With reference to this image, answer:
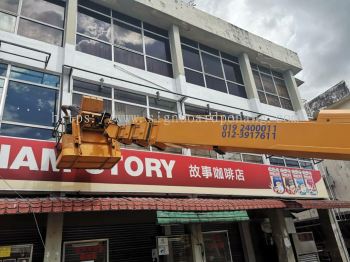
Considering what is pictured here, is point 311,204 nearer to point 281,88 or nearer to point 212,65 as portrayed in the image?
point 212,65

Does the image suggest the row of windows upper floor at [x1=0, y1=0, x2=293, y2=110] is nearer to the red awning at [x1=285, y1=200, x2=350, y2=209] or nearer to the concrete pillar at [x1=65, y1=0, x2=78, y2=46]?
the concrete pillar at [x1=65, y1=0, x2=78, y2=46]

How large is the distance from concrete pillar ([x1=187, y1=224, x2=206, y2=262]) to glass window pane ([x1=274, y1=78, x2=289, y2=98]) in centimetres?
981

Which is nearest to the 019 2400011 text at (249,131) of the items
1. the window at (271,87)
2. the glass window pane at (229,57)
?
the glass window pane at (229,57)

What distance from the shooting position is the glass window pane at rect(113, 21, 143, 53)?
36.2ft

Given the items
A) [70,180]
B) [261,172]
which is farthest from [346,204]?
[70,180]

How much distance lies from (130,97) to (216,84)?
15.3 ft

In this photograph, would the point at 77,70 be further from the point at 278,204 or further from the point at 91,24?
the point at 278,204

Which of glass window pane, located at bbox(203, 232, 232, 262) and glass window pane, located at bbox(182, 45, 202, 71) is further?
glass window pane, located at bbox(182, 45, 202, 71)

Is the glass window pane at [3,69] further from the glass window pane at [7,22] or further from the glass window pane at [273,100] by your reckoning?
the glass window pane at [273,100]

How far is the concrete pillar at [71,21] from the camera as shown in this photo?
9.25 metres

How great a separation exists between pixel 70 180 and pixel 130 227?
268 centimetres

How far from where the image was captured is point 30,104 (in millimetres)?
7988

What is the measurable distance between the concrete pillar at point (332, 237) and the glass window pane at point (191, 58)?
8208 mm

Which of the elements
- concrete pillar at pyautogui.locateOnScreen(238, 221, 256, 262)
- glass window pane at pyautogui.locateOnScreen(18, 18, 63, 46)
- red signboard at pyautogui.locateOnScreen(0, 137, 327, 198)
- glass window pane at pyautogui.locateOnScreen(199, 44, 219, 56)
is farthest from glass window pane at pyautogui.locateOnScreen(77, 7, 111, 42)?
concrete pillar at pyautogui.locateOnScreen(238, 221, 256, 262)
